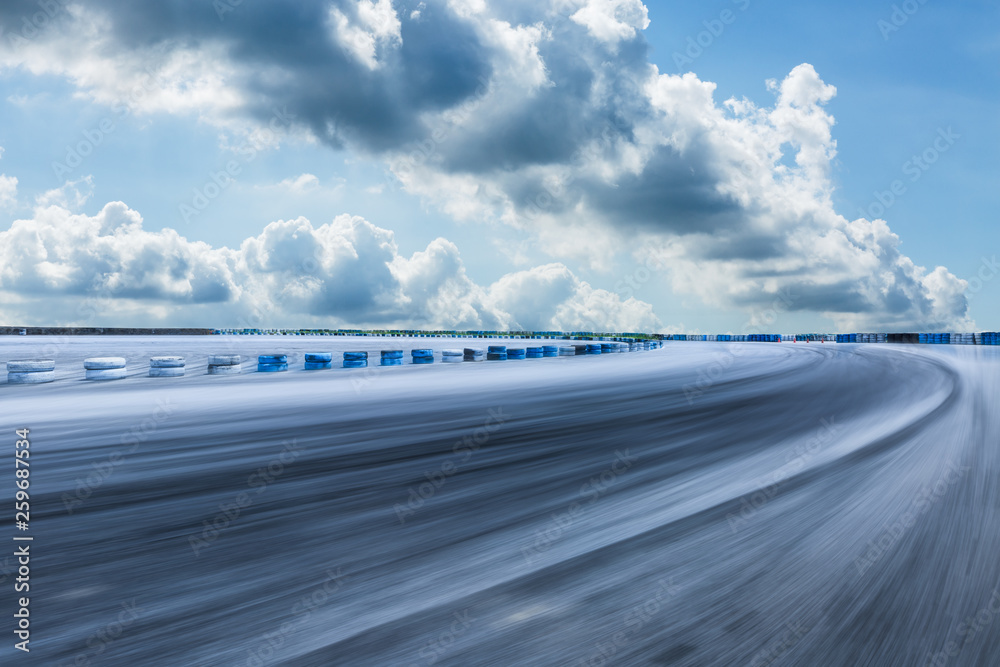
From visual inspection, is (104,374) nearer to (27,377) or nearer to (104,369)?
(104,369)

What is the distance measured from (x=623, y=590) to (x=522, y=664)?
0.78 metres

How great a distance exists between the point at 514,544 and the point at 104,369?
58.6 feet

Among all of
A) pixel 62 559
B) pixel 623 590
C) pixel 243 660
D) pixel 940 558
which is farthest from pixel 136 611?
pixel 940 558

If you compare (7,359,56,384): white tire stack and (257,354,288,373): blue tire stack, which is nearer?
(7,359,56,384): white tire stack

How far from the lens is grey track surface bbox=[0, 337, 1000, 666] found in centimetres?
241

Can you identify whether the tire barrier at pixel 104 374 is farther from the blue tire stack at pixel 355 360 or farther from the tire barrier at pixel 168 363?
the blue tire stack at pixel 355 360

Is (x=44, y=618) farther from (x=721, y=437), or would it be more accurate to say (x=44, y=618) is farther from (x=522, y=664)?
(x=721, y=437)

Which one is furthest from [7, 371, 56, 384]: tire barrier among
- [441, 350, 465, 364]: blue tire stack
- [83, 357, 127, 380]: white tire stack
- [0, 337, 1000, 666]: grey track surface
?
[441, 350, 465, 364]: blue tire stack

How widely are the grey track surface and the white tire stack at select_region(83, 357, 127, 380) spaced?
1009 centimetres

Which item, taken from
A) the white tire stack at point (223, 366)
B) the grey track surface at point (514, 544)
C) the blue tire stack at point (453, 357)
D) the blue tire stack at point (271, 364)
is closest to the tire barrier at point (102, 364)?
the white tire stack at point (223, 366)

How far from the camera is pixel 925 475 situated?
17.2 feet

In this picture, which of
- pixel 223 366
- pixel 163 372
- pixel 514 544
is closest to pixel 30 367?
pixel 163 372

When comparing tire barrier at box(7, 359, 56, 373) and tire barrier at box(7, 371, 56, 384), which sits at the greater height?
tire barrier at box(7, 359, 56, 373)

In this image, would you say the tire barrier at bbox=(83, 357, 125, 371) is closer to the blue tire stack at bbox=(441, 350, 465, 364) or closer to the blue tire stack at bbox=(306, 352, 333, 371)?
the blue tire stack at bbox=(306, 352, 333, 371)
